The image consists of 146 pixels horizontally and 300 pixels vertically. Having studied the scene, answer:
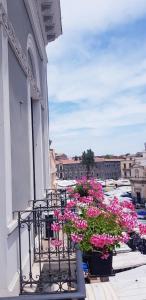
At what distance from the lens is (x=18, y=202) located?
6.01m

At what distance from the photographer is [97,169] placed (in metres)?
141

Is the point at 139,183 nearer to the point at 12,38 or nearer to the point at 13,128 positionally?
the point at 13,128

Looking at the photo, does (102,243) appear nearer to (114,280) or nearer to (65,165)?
(114,280)

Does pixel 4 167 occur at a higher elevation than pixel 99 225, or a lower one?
higher

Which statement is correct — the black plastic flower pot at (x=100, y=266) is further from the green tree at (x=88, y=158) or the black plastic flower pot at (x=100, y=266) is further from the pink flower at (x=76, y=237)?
the green tree at (x=88, y=158)

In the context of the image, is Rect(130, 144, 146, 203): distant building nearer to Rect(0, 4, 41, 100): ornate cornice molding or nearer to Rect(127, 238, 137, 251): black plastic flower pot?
Rect(127, 238, 137, 251): black plastic flower pot

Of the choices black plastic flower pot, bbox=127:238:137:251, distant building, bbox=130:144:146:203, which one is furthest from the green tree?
black plastic flower pot, bbox=127:238:137:251

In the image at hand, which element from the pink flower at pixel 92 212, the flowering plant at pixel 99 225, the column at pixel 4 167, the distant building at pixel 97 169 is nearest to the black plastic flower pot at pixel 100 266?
the flowering plant at pixel 99 225

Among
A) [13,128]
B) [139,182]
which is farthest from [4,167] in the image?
[139,182]

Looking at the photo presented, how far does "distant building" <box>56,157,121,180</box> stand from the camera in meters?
137

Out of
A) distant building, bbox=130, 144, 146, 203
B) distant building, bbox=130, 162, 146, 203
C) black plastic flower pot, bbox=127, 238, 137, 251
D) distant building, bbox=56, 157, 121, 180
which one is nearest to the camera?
black plastic flower pot, bbox=127, 238, 137, 251

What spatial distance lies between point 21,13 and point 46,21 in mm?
5298

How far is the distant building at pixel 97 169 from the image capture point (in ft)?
448

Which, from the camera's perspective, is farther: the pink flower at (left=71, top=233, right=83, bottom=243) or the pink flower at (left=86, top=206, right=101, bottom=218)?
the pink flower at (left=86, top=206, right=101, bottom=218)
